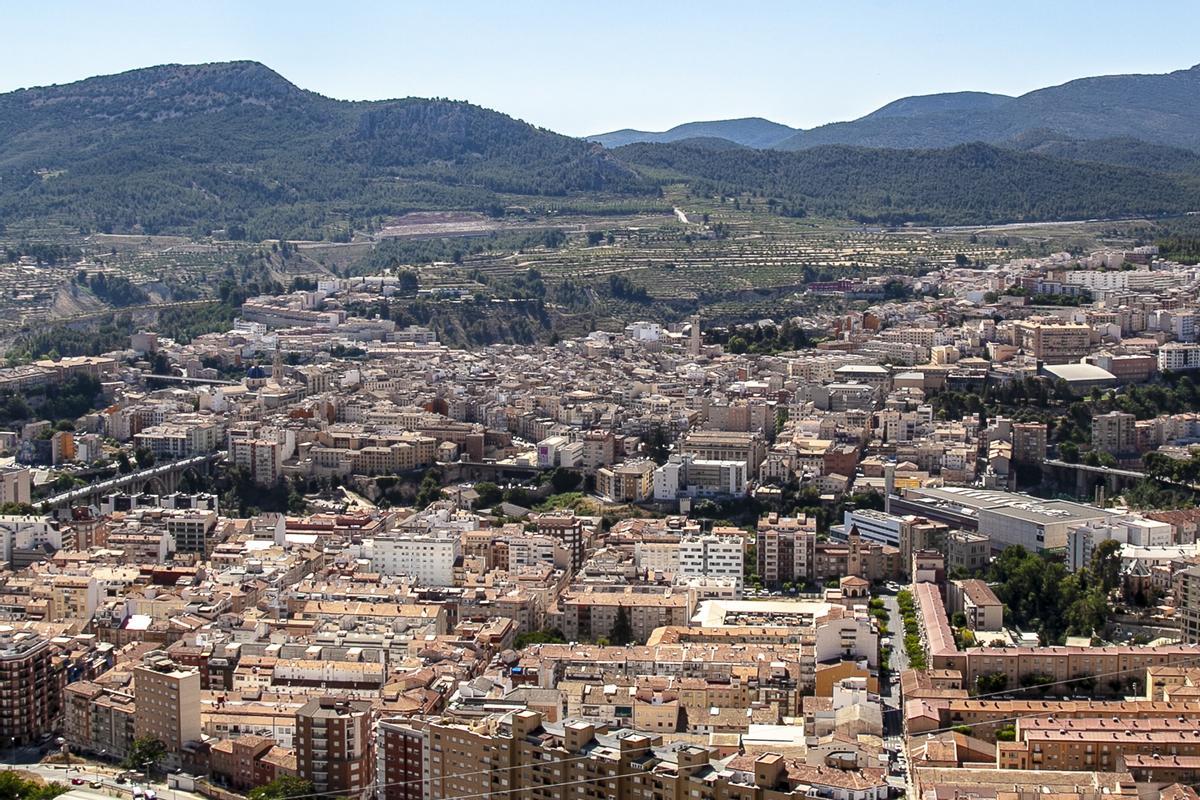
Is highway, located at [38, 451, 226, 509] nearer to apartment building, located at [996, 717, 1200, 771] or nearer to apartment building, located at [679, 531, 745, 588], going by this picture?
apartment building, located at [679, 531, 745, 588]

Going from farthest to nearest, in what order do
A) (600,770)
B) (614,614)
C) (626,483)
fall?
1. (626,483)
2. (614,614)
3. (600,770)

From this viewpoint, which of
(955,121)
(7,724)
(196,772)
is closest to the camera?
(196,772)

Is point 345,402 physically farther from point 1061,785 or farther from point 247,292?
point 1061,785

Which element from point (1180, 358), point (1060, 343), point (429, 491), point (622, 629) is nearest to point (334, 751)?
point (622, 629)

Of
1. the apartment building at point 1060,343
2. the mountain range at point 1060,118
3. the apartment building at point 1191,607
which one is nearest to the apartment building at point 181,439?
the apartment building at point 1060,343

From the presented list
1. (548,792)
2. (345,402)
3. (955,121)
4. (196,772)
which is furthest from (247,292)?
(955,121)

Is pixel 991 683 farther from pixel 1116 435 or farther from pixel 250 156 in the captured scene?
pixel 250 156
